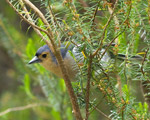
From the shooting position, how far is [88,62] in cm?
87

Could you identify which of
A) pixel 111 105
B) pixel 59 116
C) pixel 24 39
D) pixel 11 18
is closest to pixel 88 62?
pixel 111 105

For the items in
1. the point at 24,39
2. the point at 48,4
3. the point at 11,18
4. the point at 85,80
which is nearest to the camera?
the point at 48,4

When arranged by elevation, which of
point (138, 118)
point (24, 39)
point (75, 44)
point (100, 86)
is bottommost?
point (24, 39)

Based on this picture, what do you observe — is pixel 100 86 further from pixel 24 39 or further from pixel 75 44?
pixel 24 39

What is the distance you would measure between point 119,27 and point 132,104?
0.25 meters

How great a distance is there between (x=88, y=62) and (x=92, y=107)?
192mm

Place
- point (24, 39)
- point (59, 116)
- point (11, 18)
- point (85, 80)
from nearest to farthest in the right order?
point (85, 80) → point (59, 116) → point (24, 39) → point (11, 18)

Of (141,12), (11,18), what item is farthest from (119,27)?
(11,18)

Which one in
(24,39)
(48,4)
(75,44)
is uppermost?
(48,4)

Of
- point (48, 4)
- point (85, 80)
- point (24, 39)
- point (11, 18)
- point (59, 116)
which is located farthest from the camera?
point (11, 18)

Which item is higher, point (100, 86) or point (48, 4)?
point (48, 4)

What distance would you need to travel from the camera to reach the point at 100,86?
929 millimetres

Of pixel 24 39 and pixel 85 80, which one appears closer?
pixel 85 80

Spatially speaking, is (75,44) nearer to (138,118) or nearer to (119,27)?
(119,27)
